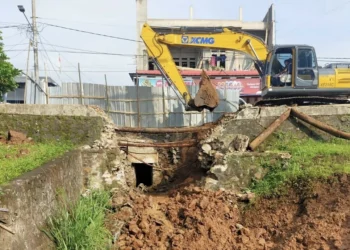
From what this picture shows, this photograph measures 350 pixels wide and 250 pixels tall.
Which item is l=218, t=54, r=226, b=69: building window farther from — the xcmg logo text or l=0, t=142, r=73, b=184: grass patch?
l=0, t=142, r=73, b=184: grass patch

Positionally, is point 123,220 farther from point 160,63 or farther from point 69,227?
point 160,63

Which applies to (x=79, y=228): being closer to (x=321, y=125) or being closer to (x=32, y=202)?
(x=32, y=202)

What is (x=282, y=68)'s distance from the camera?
1135 centimetres

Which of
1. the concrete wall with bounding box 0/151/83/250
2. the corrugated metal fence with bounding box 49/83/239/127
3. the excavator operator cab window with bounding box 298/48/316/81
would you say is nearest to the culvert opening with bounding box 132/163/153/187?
the corrugated metal fence with bounding box 49/83/239/127

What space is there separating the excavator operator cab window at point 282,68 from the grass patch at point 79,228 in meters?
6.84

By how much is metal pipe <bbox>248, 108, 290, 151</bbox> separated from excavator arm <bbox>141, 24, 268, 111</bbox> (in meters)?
3.16

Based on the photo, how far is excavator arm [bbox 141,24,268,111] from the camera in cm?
1190

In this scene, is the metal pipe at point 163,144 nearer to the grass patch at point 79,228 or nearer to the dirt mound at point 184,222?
the dirt mound at point 184,222

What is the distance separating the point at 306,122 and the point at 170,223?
4289mm

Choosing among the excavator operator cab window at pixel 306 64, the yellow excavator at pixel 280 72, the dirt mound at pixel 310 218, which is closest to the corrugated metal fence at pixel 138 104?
the yellow excavator at pixel 280 72

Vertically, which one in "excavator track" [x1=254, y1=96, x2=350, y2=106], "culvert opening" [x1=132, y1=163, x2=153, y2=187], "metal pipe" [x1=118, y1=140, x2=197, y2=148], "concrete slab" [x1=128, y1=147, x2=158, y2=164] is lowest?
"culvert opening" [x1=132, y1=163, x2=153, y2=187]

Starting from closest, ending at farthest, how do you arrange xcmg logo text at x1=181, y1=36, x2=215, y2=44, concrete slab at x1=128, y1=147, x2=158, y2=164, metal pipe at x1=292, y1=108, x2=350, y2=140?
1. metal pipe at x1=292, y1=108, x2=350, y2=140
2. concrete slab at x1=128, y1=147, x2=158, y2=164
3. xcmg logo text at x1=181, y1=36, x2=215, y2=44

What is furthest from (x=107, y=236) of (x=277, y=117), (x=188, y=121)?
(x=188, y=121)

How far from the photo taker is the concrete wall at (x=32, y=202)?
4.45 metres
